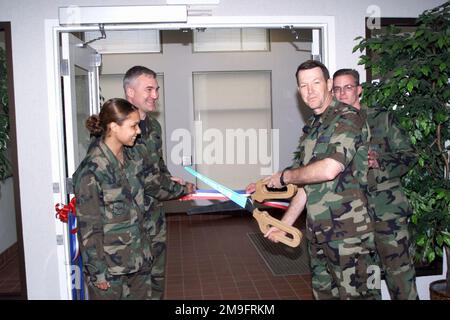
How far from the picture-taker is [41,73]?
9.30ft

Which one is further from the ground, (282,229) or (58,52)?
(58,52)

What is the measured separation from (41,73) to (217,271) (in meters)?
2.50

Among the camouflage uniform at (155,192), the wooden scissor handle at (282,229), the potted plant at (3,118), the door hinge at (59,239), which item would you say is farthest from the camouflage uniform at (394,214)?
the potted plant at (3,118)

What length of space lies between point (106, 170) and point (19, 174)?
47.2 inches

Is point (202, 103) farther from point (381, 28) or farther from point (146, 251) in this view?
point (146, 251)

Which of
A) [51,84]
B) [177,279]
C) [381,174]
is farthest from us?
[177,279]

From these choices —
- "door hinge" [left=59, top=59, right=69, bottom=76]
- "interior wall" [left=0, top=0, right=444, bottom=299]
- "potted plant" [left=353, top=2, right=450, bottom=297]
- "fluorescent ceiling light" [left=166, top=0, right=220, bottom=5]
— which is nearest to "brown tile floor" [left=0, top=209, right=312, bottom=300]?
"interior wall" [left=0, top=0, right=444, bottom=299]

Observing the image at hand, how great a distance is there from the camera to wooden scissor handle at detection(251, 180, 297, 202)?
233 cm

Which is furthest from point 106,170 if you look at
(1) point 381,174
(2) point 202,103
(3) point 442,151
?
(2) point 202,103

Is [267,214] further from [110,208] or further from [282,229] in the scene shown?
[110,208]

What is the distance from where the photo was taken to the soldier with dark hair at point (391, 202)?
2588mm

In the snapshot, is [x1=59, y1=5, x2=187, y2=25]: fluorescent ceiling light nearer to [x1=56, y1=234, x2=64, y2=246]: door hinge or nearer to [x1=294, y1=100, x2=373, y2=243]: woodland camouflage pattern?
[x1=294, y1=100, x2=373, y2=243]: woodland camouflage pattern

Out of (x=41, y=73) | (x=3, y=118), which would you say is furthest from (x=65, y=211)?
(x=3, y=118)

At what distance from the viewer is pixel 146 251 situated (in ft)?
7.46
